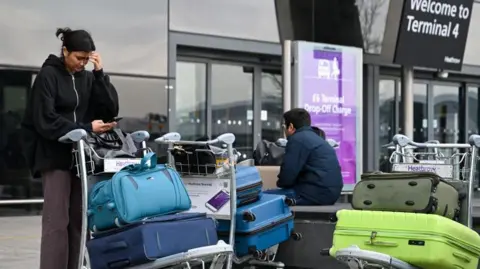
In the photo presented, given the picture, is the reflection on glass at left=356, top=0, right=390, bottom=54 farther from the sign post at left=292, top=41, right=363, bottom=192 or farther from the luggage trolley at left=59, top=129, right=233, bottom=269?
the luggage trolley at left=59, top=129, right=233, bottom=269

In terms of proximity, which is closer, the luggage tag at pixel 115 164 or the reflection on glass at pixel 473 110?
the luggage tag at pixel 115 164

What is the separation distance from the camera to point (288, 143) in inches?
242

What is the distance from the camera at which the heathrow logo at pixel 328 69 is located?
11188 mm

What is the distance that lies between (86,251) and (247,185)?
Result: 4.26ft

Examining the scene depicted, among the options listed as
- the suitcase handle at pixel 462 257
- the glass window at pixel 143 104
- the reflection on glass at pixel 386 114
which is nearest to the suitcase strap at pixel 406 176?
the suitcase handle at pixel 462 257

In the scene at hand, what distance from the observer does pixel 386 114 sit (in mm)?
14906

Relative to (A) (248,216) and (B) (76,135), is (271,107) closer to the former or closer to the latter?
(A) (248,216)

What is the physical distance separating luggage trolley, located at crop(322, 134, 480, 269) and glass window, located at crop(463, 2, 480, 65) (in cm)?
1086

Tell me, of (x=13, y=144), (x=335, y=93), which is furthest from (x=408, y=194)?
(x=13, y=144)

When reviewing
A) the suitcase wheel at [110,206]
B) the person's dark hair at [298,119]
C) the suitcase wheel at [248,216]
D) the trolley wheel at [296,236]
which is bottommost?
the trolley wheel at [296,236]

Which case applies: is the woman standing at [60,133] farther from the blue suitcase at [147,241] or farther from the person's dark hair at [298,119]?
the person's dark hair at [298,119]

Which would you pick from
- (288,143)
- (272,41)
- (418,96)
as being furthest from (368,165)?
(288,143)

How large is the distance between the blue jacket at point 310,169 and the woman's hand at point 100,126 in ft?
6.25

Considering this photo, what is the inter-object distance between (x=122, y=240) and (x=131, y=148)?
2.94 feet
